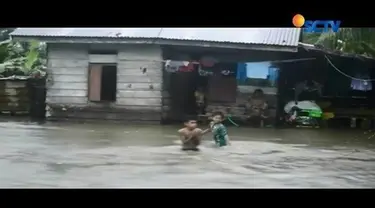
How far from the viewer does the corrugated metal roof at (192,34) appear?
4688 millimetres

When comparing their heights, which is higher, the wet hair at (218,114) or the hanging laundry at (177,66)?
the hanging laundry at (177,66)

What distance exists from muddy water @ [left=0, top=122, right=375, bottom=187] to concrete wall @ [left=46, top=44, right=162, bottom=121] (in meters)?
0.23

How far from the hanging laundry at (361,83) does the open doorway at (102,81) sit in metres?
2.56

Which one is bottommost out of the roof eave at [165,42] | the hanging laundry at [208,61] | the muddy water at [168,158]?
the muddy water at [168,158]

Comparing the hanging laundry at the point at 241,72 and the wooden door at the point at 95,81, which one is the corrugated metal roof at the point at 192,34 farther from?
the wooden door at the point at 95,81

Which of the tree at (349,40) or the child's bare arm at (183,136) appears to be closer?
the child's bare arm at (183,136)

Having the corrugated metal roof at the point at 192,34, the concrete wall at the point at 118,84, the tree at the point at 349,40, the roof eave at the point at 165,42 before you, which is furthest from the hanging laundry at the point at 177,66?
the tree at the point at 349,40

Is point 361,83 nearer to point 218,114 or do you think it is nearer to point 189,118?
point 218,114

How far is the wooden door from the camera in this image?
18.1 ft

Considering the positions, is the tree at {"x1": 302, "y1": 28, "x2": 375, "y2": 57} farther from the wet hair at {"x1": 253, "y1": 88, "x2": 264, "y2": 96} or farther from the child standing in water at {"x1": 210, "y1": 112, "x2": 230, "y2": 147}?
the child standing in water at {"x1": 210, "y1": 112, "x2": 230, "y2": 147}

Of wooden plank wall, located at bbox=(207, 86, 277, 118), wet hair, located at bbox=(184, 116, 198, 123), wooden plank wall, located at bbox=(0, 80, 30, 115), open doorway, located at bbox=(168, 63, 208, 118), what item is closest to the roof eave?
open doorway, located at bbox=(168, 63, 208, 118)

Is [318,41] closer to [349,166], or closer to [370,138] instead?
[370,138]

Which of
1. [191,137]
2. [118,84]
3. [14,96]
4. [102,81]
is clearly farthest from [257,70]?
[14,96]

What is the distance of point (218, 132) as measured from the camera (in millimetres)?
4586
